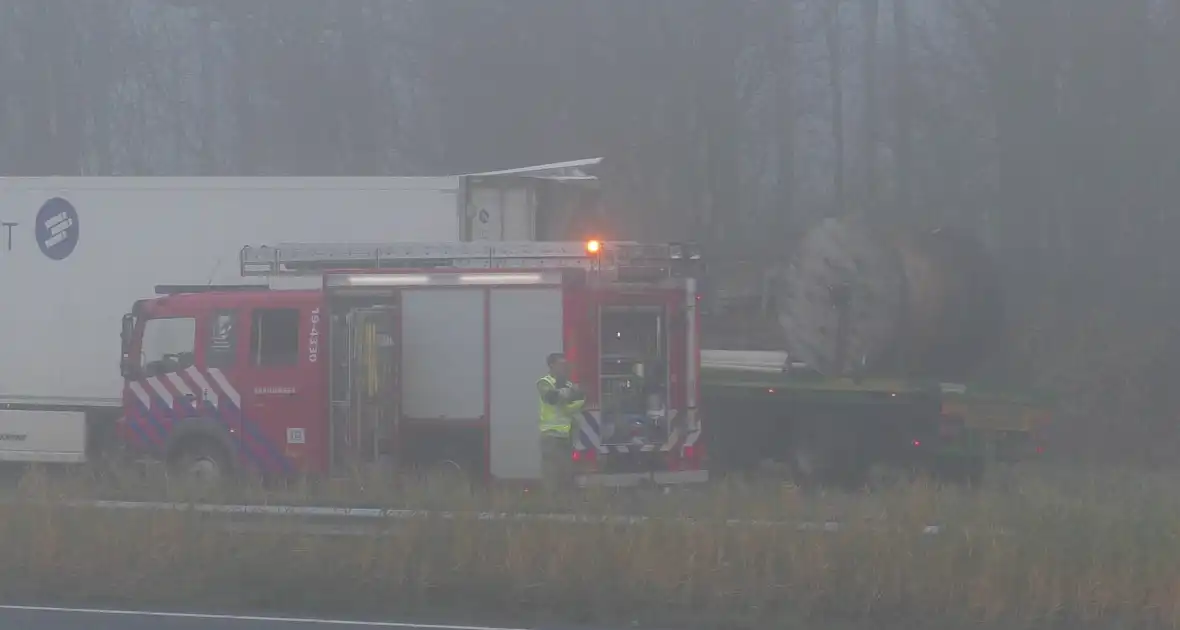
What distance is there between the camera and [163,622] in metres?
9.67

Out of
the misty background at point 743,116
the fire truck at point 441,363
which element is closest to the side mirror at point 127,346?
the fire truck at point 441,363

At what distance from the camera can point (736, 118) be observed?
30719 mm

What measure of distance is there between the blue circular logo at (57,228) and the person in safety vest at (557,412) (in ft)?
24.7

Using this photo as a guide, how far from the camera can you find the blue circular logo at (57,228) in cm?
1894

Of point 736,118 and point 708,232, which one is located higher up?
point 736,118

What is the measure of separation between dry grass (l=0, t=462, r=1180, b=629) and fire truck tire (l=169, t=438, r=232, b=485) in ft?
15.5

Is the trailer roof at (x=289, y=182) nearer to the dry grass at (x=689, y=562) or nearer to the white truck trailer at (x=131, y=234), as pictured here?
the white truck trailer at (x=131, y=234)

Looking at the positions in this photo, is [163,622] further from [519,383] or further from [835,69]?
[835,69]

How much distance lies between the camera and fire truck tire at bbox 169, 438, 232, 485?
15.9 m

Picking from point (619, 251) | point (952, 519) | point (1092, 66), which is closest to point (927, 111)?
point (1092, 66)

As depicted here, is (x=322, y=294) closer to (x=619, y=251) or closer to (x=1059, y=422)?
(x=619, y=251)

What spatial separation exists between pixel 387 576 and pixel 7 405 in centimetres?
1059

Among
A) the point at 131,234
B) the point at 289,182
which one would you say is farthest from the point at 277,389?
the point at 131,234

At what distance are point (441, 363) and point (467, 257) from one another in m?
1.04
